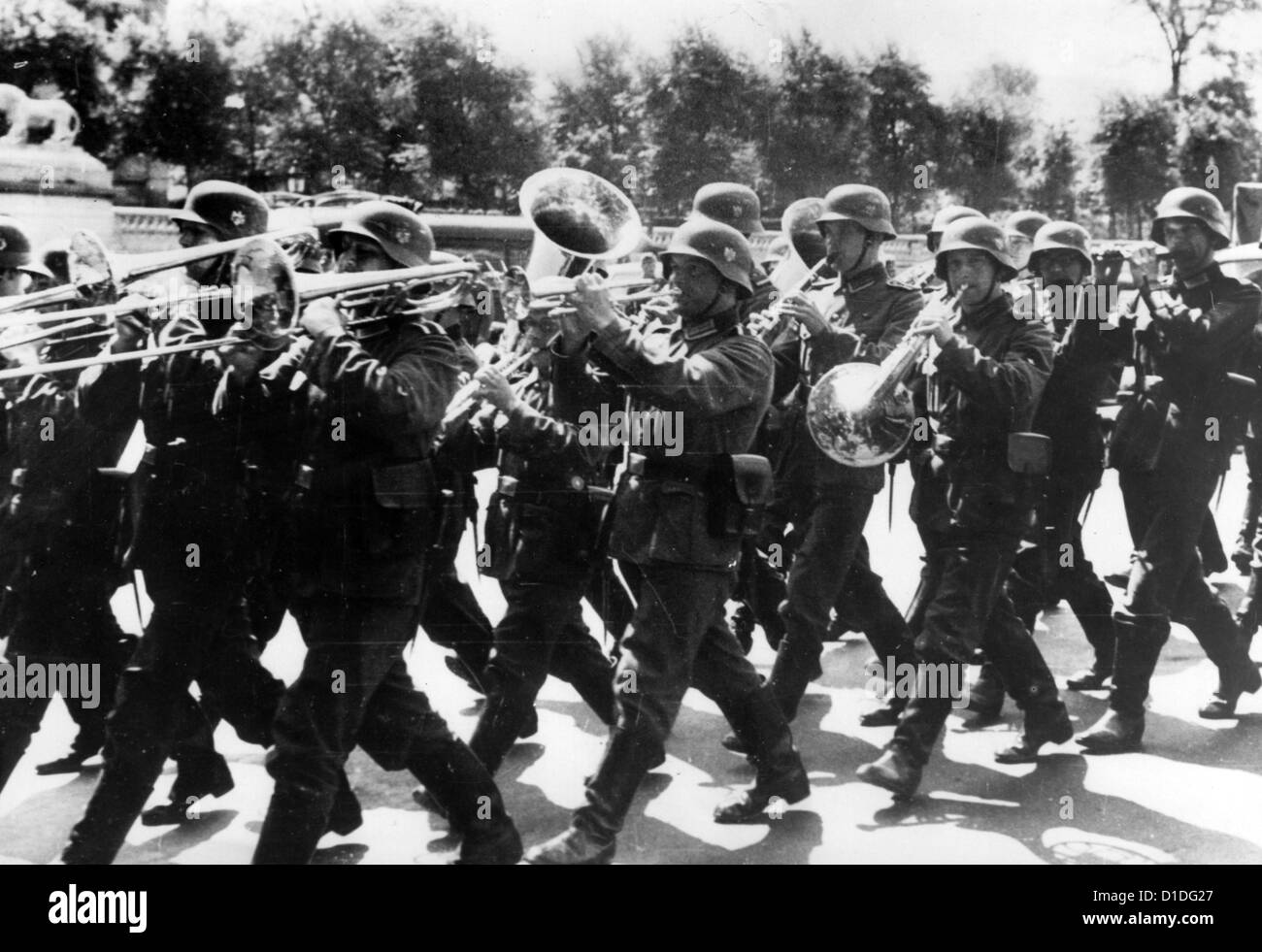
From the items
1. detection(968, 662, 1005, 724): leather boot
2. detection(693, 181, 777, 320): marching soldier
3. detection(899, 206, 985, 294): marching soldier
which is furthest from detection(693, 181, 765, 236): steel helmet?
detection(968, 662, 1005, 724): leather boot

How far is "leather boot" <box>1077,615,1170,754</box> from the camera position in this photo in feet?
17.0

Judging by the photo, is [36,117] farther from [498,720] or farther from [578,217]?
[498,720]

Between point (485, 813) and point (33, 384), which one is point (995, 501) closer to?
point (485, 813)

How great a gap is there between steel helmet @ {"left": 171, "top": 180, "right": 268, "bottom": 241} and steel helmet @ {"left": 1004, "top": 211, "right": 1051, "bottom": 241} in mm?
3535

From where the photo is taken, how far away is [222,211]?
4.84 metres

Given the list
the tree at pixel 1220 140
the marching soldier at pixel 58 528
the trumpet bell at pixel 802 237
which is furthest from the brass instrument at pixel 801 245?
Result: the marching soldier at pixel 58 528

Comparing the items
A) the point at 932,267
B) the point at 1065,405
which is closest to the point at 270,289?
the point at 932,267

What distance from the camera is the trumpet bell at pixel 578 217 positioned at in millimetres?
4652

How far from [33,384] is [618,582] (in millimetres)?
2350

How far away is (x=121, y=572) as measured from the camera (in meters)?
4.77
